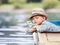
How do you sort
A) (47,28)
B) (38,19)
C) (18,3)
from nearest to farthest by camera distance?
(47,28) → (38,19) → (18,3)

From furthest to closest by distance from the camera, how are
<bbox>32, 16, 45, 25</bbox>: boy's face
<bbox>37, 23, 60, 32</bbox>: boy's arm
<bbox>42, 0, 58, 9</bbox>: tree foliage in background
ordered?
<bbox>42, 0, 58, 9</bbox>: tree foliage in background, <bbox>32, 16, 45, 25</bbox>: boy's face, <bbox>37, 23, 60, 32</bbox>: boy's arm

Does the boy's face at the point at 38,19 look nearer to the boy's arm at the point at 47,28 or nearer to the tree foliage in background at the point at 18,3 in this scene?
the boy's arm at the point at 47,28

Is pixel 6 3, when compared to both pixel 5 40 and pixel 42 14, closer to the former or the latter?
pixel 5 40

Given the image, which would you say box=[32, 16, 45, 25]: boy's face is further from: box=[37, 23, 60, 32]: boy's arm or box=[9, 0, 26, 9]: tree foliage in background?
box=[9, 0, 26, 9]: tree foliage in background

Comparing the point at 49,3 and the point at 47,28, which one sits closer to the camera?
the point at 47,28

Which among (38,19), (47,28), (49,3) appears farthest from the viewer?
(49,3)

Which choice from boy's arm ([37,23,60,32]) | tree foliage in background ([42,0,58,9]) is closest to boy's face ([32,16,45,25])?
boy's arm ([37,23,60,32])

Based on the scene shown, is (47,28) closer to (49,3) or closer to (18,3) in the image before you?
(18,3)

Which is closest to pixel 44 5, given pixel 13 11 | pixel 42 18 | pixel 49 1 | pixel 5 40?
pixel 49 1

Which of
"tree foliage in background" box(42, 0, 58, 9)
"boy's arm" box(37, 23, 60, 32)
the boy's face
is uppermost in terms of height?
"tree foliage in background" box(42, 0, 58, 9)

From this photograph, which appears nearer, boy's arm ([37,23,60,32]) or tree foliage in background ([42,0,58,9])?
boy's arm ([37,23,60,32])

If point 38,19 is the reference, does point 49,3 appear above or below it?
above

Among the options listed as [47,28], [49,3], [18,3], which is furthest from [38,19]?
[49,3]

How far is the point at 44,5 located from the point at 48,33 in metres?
7.66
